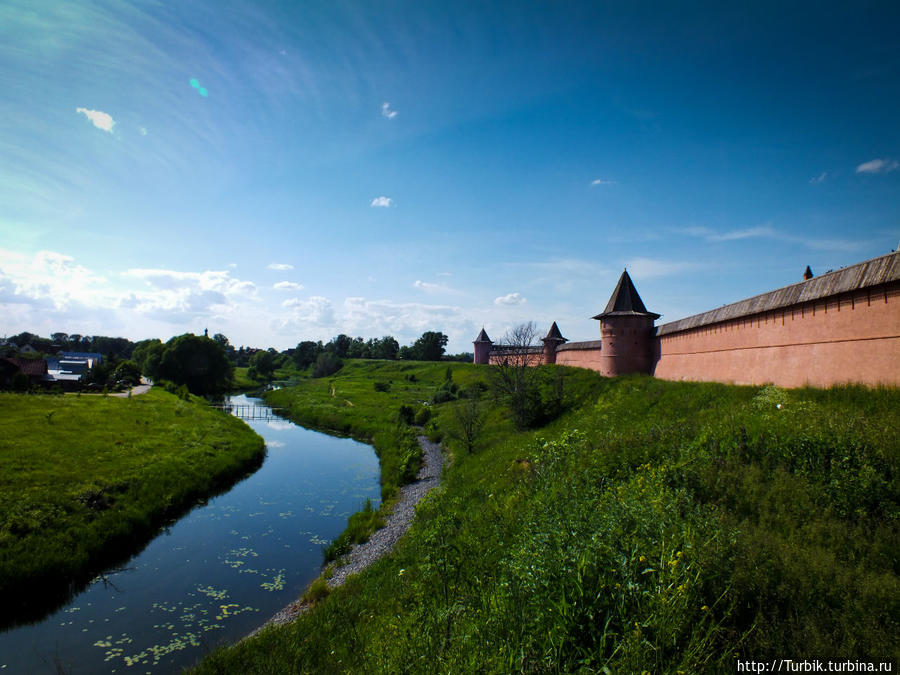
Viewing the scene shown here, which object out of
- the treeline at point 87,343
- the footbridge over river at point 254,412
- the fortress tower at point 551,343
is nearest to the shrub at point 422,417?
the fortress tower at point 551,343

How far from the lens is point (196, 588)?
10586mm

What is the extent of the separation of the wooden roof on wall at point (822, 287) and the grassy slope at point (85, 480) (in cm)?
1895

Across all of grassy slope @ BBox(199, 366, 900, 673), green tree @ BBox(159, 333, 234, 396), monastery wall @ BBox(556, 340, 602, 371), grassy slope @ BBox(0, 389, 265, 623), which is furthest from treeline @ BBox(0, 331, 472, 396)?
grassy slope @ BBox(199, 366, 900, 673)

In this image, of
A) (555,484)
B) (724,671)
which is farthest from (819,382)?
(724,671)

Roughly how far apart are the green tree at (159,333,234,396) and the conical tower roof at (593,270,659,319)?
164 ft

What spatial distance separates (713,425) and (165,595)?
44.2ft

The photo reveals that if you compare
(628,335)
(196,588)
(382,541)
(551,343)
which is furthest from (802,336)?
(551,343)

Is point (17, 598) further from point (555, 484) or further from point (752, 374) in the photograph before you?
point (752, 374)

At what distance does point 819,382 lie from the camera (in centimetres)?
957

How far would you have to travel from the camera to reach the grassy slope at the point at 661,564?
3.29m

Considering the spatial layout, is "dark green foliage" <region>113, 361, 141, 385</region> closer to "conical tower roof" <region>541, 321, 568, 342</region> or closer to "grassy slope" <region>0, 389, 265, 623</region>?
"grassy slope" <region>0, 389, 265, 623</region>

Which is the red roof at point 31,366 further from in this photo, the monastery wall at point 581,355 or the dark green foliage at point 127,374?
the monastery wall at point 581,355

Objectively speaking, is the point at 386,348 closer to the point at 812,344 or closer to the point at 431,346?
the point at 431,346

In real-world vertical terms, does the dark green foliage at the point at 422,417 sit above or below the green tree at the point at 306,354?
below
